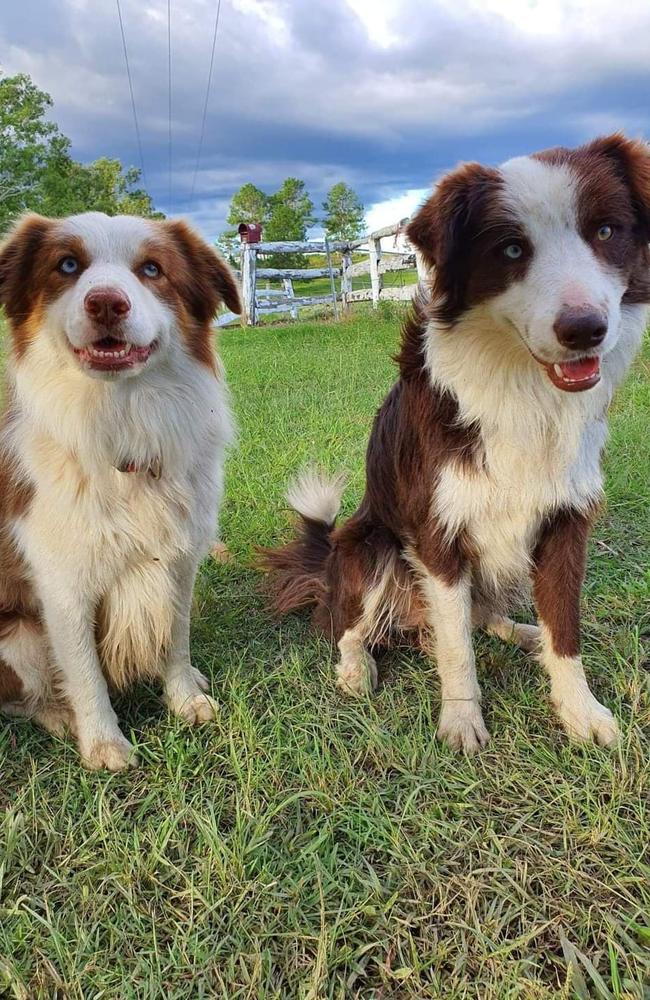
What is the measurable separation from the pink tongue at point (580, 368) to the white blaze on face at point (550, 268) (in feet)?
0.13

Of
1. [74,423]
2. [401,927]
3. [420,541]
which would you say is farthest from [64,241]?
[401,927]

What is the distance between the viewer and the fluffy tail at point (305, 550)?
8.64 feet

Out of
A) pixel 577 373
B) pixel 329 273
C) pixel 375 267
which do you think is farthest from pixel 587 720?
pixel 329 273

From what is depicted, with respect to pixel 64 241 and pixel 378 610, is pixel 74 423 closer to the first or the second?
pixel 64 241

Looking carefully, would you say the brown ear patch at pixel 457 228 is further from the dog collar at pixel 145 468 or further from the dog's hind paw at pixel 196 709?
the dog's hind paw at pixel 196 709

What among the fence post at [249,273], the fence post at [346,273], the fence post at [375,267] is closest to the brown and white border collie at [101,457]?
the fence post at [375,267]

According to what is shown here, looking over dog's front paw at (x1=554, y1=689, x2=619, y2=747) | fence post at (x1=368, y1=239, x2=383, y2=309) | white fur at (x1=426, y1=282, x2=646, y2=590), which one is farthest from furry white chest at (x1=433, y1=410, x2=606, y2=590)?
fence post at (x1=368, y1=239, x2=383, y2=309)

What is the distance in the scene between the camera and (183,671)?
7.15ft

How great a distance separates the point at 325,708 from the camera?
2.11 m

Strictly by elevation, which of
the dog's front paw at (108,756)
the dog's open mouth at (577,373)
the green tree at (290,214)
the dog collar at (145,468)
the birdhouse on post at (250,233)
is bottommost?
the dog's front paw at (108,756)

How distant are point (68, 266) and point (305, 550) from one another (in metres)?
1.39

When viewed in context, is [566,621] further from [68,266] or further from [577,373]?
[68,266]

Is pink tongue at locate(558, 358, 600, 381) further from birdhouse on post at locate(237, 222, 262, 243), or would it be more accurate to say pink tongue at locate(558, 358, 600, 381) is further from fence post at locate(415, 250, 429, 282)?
birdhouse on post at locate(237, 222, 262, 243)

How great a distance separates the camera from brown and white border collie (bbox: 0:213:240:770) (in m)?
1.77
